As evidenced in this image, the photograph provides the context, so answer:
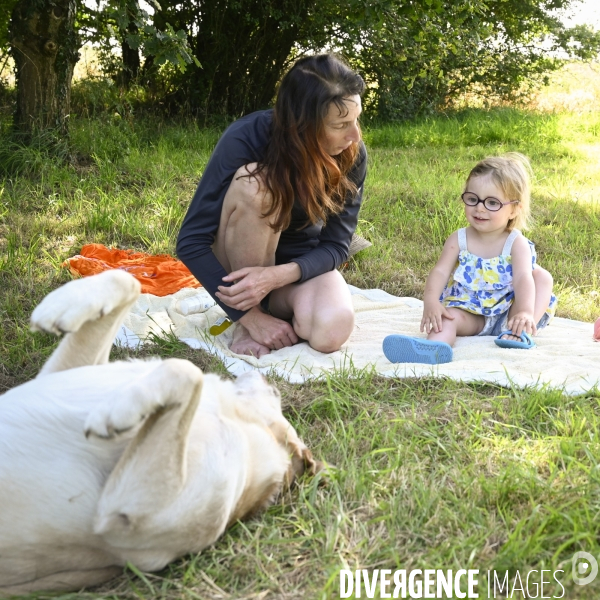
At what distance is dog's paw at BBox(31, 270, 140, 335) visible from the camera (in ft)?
6.03

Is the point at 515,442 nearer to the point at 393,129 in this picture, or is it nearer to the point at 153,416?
the point at 153,416

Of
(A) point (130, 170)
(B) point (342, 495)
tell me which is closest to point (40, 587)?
(B) point (342, 495)

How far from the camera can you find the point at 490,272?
3.70 meters

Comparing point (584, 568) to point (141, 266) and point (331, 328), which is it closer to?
point (331, 328)

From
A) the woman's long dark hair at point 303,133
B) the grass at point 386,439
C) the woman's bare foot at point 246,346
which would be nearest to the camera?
the grass at point 386,439

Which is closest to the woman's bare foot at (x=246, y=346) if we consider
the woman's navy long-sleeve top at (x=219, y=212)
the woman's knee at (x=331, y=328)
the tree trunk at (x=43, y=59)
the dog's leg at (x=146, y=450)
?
the woman's navy long-sleeve top at (x=219, y=212)

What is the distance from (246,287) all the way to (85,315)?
1400mm

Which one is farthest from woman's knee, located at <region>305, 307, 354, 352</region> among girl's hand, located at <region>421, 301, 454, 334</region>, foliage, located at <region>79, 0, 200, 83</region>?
foliage, located at <region>79, 0, 200, 83</region>

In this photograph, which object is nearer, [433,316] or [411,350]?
[411,350]

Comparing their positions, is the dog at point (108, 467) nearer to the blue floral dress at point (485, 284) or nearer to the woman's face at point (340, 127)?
the woman's face at point (340, 127)

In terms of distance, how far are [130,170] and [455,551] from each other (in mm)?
4840

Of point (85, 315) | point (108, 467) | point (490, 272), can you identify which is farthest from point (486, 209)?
point (108, 467)

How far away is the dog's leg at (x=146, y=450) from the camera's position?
1610 millimetres

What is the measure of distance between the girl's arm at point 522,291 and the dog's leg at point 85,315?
2071 mm
